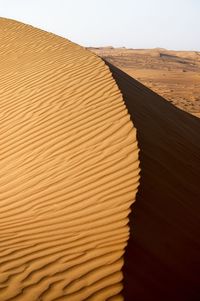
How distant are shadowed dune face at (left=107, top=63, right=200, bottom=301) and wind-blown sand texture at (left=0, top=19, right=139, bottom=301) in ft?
0.47

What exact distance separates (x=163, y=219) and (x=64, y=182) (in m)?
1.49

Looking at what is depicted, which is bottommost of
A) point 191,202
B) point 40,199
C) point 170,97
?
point 170,97

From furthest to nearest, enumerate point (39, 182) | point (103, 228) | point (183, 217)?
point (39, 182), point (183, 217), point (103, 228)

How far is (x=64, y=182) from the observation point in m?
5.36

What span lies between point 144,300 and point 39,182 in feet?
8.54

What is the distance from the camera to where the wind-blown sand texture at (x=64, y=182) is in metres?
3.71

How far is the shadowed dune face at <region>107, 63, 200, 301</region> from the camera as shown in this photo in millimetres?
3662

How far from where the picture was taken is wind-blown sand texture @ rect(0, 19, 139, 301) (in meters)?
3.71

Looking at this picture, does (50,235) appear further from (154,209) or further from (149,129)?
(149,129)

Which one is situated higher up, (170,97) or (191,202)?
(191,202)

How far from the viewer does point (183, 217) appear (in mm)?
4785

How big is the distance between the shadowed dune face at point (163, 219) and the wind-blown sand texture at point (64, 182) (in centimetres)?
14

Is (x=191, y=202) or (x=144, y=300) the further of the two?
(x=191, y=202)


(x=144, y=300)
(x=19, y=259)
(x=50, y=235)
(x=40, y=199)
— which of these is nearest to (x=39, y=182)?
(x=40, y=199)
